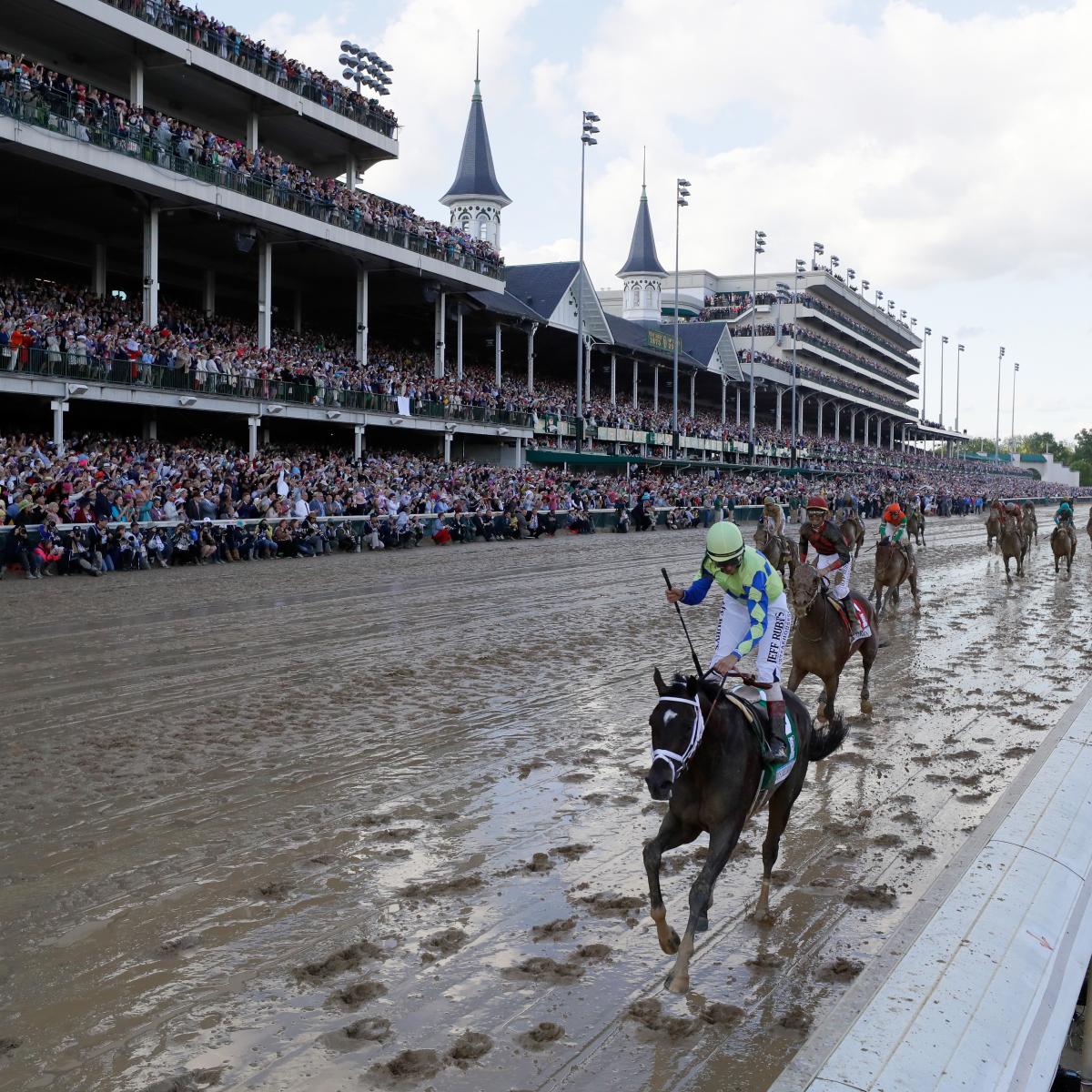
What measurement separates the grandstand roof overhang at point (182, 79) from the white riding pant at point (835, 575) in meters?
24.6

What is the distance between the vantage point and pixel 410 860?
5426 mm

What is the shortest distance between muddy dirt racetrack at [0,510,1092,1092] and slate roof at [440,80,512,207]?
171 ft

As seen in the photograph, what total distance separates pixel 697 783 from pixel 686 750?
0.35 meters

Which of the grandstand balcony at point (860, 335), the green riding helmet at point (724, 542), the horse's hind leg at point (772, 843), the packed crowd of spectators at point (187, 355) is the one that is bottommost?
the horse's hind leg at point (772, 843)

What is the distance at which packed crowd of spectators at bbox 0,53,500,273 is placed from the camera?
23.3 m

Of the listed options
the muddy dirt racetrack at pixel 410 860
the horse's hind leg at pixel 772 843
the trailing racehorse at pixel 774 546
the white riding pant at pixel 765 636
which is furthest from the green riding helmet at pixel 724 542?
the trailing racehorse at pixel 774 546

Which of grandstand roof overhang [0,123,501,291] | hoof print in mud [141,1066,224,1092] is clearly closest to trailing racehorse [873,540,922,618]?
hoof print in mud [141,1066,224,1092]

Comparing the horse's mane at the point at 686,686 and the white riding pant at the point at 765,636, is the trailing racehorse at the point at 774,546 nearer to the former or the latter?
the white riding pant at the point at 765,636

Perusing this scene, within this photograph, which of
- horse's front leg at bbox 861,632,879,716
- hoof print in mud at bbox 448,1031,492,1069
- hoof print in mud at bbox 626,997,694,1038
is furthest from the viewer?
horse's front leg at bbox 861,632,879,716

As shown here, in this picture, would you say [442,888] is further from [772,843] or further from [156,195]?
[156,195]

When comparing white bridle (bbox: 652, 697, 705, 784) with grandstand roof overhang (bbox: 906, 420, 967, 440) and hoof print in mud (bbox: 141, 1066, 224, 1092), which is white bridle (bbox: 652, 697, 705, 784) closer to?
hoof print in mud (bbox: 141, 1066, 224, 1092)

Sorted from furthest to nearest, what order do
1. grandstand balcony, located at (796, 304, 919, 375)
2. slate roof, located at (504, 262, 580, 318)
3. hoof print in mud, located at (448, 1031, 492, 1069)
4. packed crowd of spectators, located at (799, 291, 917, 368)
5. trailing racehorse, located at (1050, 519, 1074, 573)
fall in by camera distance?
grandstand balcony, located at (796, 304, 919, 375), packed crowd of spectators, located at (799, 291, 917, 368), slate roof, located at (504, 262, 580, 318), trailing racehorse, located at (1050, 519, 1074, 573), hoof print in mud, located at (448, 1031, 492, 1069)

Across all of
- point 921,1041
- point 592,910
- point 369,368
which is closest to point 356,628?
point 592,910

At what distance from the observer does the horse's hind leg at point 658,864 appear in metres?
4.24
